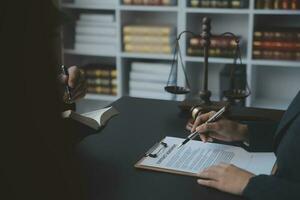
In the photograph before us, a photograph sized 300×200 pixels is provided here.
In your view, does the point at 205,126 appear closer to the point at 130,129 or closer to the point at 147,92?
the point at 130,129

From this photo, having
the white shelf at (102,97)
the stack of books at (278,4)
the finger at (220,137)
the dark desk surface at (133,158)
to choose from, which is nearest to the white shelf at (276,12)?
the stack of books at (278,4)

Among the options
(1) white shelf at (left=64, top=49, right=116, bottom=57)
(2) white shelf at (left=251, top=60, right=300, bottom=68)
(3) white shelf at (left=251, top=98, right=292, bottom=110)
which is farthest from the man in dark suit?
(1) white shelf at (left=64, top=49, right=116, bottom=57)

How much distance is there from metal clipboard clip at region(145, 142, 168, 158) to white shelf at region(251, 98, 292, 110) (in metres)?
1.85

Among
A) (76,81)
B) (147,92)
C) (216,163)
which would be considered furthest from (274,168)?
(147,92)

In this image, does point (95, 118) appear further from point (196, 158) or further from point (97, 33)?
point (97, 33)

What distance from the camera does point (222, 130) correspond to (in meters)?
1.32

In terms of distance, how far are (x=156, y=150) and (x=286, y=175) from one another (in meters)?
0.38

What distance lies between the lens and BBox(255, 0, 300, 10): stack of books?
2750 mm

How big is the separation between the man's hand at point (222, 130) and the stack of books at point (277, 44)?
1616 millimetres

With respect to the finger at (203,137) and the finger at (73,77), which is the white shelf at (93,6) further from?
the finger at (203,137)

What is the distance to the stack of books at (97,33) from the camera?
3205mm

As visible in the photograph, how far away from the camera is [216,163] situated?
114cm

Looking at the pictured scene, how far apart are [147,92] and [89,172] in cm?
210

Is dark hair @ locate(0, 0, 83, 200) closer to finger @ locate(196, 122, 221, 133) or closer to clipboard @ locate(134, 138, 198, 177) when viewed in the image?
clipboard @ locate(134, 138, 198, 177)
